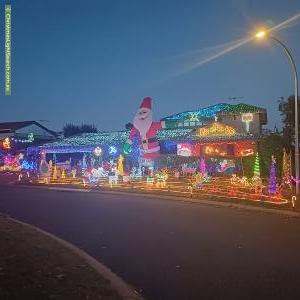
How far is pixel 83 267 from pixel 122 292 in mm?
1937

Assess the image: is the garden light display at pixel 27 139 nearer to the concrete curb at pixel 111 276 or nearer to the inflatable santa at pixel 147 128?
the inflatable santa at pixel 147 128

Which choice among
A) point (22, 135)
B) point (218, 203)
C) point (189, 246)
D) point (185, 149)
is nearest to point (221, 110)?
point (185, 149)

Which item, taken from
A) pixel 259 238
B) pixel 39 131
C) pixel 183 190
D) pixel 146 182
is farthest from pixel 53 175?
pixel 39 131

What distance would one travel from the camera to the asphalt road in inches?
347

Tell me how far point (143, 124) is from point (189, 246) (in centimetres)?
2480

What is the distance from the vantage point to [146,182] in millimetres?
37344

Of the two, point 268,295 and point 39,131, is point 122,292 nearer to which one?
point 268,295

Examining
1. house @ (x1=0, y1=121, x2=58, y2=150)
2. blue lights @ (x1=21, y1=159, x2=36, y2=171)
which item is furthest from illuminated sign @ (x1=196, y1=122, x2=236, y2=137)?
house @ (x1=0, y1=121, x2=58, y2=150)

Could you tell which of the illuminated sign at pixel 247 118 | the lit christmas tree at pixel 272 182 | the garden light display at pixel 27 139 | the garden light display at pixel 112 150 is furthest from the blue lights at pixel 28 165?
the lit christmas tree at pixel 272 182

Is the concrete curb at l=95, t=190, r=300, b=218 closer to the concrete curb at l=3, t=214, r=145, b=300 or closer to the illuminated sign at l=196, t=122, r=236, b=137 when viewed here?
the concrete curb at l=3, t=214, r=145, b=300

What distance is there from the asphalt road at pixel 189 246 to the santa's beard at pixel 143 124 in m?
14.6

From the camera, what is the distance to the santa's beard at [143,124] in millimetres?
37094

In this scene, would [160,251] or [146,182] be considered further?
[146,182]

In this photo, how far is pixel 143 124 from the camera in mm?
37312
